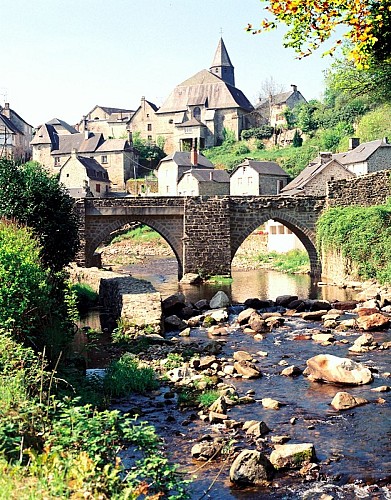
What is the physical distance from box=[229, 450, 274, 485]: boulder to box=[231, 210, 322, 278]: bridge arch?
2272cm

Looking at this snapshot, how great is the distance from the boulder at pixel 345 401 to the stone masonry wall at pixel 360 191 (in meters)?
20.9

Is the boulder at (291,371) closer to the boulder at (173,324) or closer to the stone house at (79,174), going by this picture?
the boulder at (173,324)

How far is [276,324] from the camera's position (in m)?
18.1

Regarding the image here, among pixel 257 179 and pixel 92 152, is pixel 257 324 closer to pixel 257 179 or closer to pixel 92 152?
pixel 257 179

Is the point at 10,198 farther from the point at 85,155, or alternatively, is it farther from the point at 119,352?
the point at 85,155

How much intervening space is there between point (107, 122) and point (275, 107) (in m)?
23.2

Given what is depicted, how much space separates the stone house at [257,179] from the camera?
54.2 metres

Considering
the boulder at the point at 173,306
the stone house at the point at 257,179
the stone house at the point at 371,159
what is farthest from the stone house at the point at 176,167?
the boulder at the point at 173,306

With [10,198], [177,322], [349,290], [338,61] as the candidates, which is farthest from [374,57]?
[349,290]

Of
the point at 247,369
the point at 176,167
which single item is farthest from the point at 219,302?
the point at 176,167

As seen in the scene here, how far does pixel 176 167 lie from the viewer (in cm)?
6009

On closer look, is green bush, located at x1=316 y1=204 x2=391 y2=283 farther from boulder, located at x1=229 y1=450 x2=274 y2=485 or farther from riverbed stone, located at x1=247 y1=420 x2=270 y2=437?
boulder, located at x1=229 y1=450 x2=274 y2=485

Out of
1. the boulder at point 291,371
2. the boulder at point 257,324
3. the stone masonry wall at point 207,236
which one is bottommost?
the boulder at point 291,371

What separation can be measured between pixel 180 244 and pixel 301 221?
6010mm
